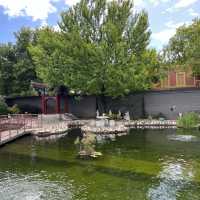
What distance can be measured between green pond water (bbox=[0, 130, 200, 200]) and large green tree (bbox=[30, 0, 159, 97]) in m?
11.1

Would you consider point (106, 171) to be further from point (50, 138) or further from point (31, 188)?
point (50, 138)

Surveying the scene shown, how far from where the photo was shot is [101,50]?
31422 mm

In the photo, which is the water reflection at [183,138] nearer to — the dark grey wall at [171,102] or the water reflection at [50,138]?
the water reflection at [50,138]

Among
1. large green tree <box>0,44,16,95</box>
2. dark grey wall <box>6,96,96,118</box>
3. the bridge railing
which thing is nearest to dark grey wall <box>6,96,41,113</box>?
dark grey wall <box>6,96,96,118</box>

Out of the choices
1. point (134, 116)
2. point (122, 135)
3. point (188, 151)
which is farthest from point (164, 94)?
point (188, 151)

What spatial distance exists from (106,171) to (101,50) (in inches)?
745

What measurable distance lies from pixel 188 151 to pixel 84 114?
2243 cm

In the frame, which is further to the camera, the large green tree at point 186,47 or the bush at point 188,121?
the large green tree at point 186,47

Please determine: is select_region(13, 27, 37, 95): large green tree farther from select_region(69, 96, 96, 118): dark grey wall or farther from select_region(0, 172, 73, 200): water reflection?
select_region(0, 172, 73, 200): water reflection

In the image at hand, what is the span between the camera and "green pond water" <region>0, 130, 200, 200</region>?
1125cm

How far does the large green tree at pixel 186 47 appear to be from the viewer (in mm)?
33062

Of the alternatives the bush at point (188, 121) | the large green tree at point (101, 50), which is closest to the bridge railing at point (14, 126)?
the large green tree at point (101, 50)

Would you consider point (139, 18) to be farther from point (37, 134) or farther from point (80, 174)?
point (80, 174)

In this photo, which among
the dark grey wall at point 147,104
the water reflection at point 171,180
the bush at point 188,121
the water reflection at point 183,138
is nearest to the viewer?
the water reflection at point 171,180
